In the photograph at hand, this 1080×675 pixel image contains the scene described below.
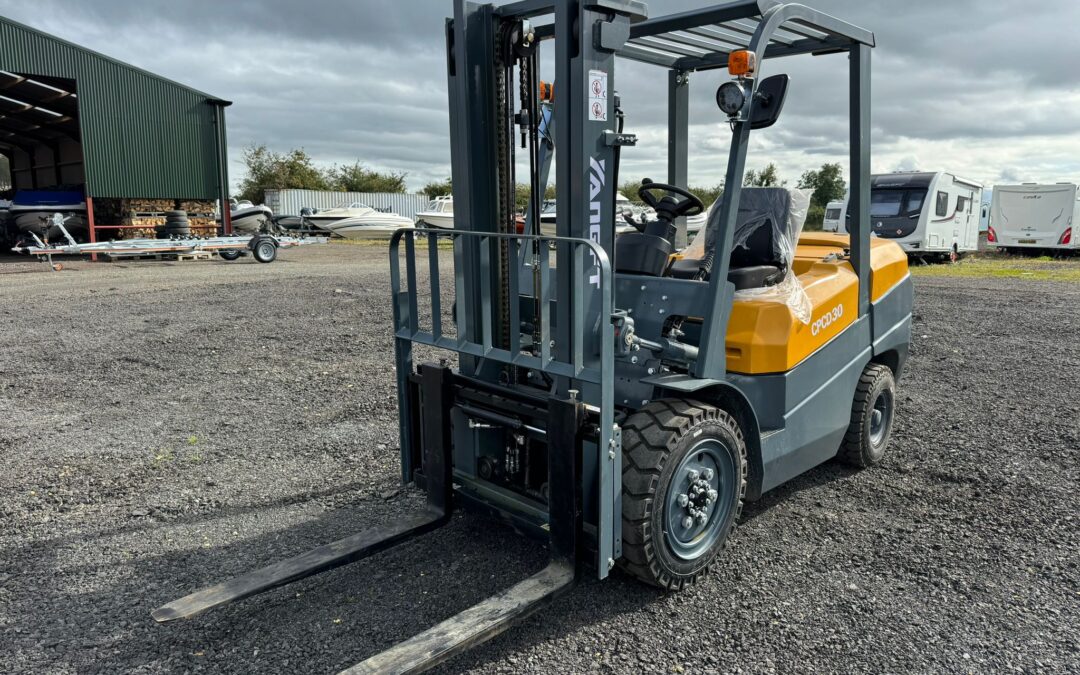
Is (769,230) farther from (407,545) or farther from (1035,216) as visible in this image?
(1035,216)

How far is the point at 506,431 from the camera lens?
386 cm

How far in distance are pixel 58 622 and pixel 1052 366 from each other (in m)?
9.24

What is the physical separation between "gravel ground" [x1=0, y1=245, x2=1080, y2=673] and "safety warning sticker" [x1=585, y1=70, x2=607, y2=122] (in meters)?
2.14

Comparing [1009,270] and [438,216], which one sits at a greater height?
[438,216]

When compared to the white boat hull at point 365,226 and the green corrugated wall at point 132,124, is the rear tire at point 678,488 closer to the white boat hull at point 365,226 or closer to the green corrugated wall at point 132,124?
the green corrugated wall at point 132,124

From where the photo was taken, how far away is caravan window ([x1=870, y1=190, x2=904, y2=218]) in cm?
2206

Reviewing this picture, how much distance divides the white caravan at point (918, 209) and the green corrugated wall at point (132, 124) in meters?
19.9

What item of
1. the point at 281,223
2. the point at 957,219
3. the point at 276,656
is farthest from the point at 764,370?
the point at 281,223

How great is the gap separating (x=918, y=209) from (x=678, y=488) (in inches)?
839

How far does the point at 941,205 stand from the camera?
2220 centimetres

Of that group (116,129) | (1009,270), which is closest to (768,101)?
(1009,270)

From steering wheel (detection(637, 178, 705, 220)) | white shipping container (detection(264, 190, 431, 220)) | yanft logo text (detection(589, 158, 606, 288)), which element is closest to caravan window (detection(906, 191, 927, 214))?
steering wheel (detection(637, 178, 705, 220))

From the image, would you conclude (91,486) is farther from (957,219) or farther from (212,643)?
(957,219)

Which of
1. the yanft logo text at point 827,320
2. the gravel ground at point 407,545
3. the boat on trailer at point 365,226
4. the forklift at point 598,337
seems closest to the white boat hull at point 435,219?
the boat on trailer at point 365,226
